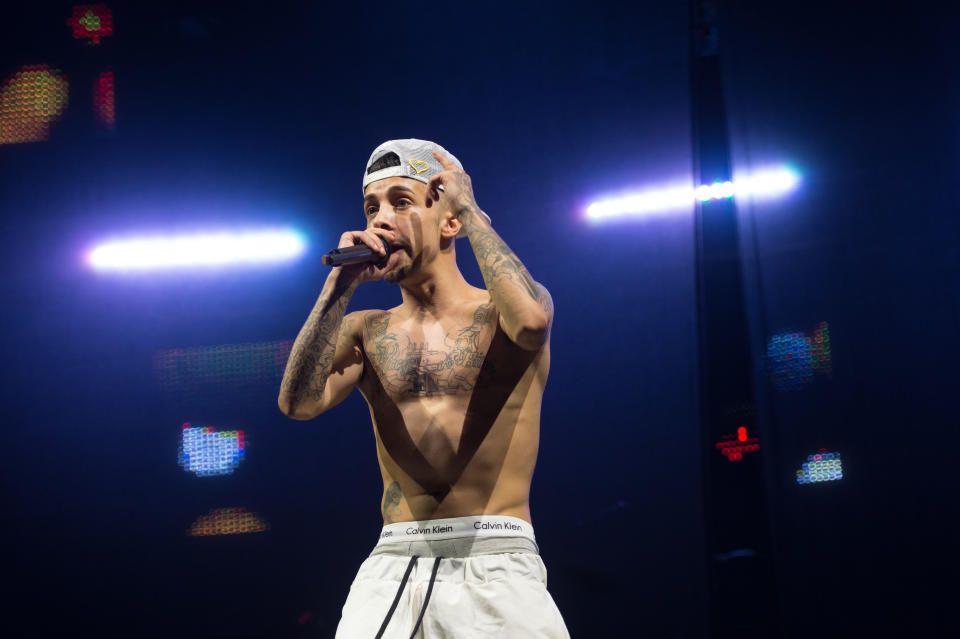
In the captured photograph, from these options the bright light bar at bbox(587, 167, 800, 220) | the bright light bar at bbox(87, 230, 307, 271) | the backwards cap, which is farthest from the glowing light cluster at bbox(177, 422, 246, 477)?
the bright light bar at bbox(587, 167, 800, 220)

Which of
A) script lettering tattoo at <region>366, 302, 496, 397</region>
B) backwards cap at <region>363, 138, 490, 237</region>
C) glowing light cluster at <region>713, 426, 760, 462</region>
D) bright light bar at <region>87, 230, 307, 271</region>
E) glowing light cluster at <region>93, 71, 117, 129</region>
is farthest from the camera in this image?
glowing light cluster at <region>93, 71, 117, 129</region>

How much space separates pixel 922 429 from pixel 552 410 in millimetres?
1019

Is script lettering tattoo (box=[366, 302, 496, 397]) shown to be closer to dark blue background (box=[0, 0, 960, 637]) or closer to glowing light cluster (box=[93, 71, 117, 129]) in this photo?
dark blue background (box=[0, 0, 960, 637])

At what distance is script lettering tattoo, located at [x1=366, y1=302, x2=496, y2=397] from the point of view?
5.04 ft

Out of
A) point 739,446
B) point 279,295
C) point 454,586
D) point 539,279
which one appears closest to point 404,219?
point 454,586

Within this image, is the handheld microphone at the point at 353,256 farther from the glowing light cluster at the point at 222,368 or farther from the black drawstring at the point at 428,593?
the glowing light cluster at the point at 222,368

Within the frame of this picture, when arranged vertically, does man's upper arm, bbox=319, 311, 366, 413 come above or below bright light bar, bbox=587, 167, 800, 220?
below

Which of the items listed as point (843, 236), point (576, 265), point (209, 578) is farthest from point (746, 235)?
point (209, 578)

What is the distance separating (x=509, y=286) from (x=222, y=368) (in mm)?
1405

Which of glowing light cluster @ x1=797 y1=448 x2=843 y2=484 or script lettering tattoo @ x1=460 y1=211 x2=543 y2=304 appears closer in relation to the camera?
script lettering tattoo @ x1=460 y1=211 x2=543 y2=304

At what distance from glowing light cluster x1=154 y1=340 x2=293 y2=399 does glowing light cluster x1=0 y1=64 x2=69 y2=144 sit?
3.22 feet

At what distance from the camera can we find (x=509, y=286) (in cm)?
141

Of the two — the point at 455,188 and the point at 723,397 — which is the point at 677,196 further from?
the point at 455,188

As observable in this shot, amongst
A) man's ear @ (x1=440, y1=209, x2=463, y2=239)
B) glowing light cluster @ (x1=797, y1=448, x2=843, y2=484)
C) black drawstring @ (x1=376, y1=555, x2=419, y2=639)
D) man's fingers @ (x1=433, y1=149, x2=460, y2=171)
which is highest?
man's fingers @ (x1=433, y1=149, x2=460, y2=171)
